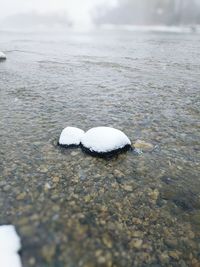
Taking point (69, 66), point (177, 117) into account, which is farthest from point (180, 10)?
point (177, 117)

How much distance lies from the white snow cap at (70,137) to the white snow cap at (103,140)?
6.9 inches

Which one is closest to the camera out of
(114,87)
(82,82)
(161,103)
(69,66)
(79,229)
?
(79,229)

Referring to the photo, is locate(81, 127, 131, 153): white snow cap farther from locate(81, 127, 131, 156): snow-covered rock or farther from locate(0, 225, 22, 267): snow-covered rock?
locate(0, 225, 22, 267): snow-covered rock

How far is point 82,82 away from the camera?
33.6 feet

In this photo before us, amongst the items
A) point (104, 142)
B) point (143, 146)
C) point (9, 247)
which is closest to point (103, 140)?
point (104, 142)

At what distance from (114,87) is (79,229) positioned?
6.75 m

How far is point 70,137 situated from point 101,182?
1.39 meters

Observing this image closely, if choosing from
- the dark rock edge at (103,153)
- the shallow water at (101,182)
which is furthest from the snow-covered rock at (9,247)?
the dark rock edge at (103,153)

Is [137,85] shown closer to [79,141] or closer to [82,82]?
[82,82]

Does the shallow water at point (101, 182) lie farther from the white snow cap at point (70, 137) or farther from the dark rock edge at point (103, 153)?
the white snow cap at point (70, 137)

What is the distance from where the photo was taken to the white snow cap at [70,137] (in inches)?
209

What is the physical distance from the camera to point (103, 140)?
4.98 metres

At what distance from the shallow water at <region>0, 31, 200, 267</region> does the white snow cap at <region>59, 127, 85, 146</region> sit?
8.1 inches

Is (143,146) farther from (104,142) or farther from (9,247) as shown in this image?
(9,247)
